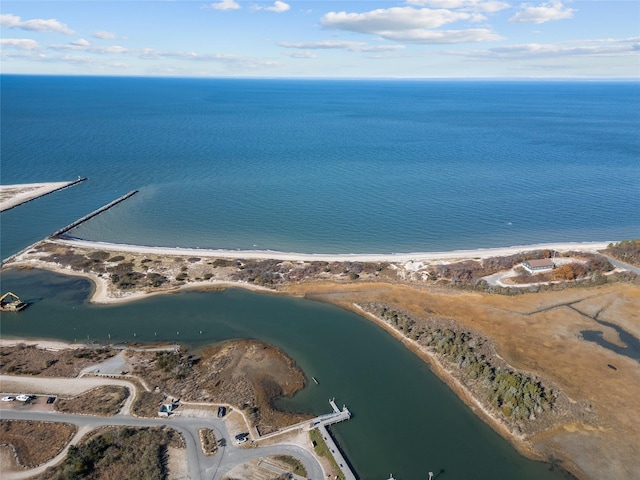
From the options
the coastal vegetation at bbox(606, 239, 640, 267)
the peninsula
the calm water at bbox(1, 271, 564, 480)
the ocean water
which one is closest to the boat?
the calm water at bbox(1, 271, 564, 480)

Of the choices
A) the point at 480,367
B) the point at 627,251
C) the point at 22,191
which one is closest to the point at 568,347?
the point at 480,367

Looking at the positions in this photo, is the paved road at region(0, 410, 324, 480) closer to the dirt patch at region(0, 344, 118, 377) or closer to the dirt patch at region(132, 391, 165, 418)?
the dirt patch at region(132, 391, 165, 418)

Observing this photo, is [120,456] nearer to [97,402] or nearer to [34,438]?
[97,402]

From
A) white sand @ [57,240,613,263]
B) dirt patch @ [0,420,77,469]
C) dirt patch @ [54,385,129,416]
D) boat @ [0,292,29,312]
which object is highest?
white sand @ [57,240,613,263]

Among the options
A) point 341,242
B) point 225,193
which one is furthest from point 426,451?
point 225,193

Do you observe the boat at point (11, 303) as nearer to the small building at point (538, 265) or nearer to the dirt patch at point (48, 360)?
the dirt patch at point (48, 360)

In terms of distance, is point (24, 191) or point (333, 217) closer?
point (333, 217)
